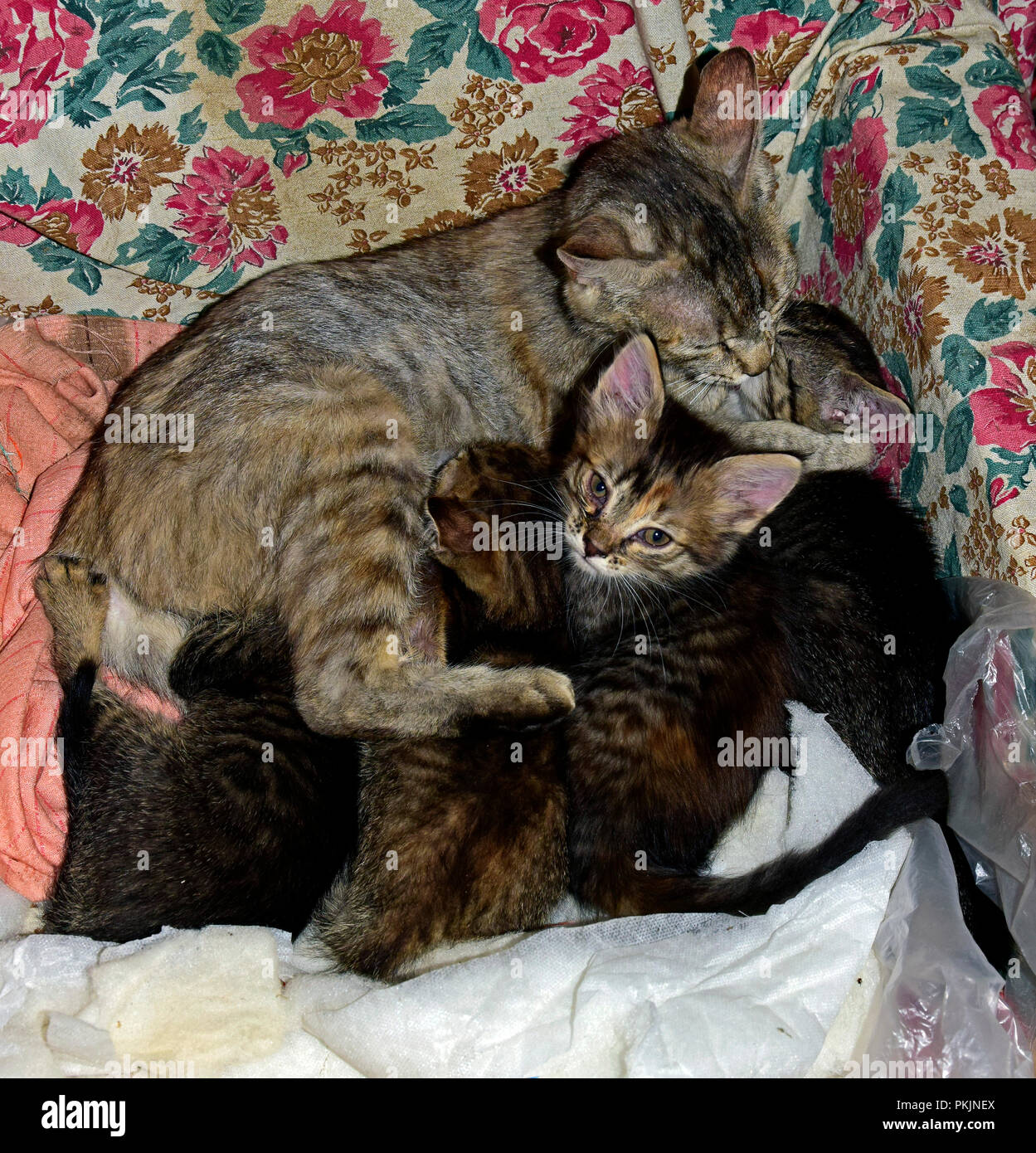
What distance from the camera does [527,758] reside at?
220cm

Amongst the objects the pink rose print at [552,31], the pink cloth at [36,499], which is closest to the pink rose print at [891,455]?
the pink rose print at [552,31]

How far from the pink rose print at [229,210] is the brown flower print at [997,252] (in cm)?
185

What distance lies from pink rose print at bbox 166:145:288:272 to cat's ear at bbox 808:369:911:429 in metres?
1.60

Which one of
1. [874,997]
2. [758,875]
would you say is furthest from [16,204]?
[874,997]

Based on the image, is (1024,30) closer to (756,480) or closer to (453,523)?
(756,480)

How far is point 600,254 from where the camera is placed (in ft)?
7.41

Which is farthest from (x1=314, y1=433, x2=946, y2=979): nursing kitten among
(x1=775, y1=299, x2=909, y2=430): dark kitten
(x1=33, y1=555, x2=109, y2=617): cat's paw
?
(x1=33, y1=555, x2=109, y2=617): cat's paw

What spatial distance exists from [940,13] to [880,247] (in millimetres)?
759

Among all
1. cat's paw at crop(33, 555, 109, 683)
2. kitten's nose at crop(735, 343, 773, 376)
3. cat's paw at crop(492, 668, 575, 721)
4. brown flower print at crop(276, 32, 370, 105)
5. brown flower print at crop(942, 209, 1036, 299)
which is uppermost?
brown flower print at crop(276, 32, 370, 105)

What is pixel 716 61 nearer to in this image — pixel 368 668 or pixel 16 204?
pixel 368 668

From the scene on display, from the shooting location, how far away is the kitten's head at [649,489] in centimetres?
229

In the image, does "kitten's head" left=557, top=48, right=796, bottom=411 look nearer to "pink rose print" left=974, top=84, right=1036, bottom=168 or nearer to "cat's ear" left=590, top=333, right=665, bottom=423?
"cat's ear" left=590, top=333, right=665, bottom=423

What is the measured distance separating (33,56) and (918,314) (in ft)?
7.57

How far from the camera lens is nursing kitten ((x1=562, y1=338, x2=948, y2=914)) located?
2.17 m
